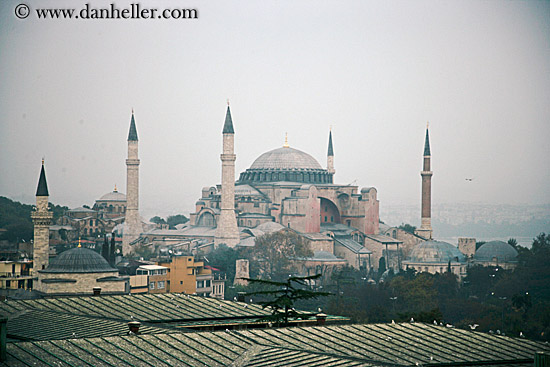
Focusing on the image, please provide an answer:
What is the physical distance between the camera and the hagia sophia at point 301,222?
198 ft

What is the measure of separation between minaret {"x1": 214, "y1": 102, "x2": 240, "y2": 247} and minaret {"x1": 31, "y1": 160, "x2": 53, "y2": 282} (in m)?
15.0

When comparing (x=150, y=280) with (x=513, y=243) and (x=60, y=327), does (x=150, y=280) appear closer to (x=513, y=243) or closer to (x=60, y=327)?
(x=60, y=327)

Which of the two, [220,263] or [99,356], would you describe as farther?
[220,263]

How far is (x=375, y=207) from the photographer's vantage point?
226 ft

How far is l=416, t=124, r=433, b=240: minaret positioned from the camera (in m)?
65.4

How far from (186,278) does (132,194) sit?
1663 centimetres

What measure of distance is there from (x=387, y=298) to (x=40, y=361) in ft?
106

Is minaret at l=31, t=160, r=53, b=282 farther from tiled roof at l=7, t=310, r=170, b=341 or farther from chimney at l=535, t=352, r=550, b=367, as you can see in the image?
chimney at l=535, t=352, r=550, b=367

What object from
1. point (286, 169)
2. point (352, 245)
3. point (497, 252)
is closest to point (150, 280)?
point (352, 245)

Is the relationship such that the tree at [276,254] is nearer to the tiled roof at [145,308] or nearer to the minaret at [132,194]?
the minaret at [132,194]

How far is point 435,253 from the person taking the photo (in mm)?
57875

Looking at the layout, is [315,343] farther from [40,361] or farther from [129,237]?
[129,237]

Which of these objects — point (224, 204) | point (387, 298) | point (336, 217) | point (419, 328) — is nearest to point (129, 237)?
point (224, 204)

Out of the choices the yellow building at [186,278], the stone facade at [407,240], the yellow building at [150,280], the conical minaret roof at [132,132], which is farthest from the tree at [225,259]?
the stone facade at [407,240]
